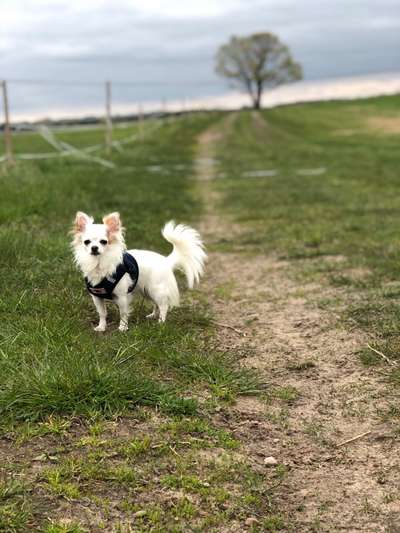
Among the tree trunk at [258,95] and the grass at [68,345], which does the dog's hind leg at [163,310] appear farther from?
the tree trunk at [258,95]

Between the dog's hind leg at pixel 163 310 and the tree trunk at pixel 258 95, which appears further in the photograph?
the tree trunk at pixel 258 95

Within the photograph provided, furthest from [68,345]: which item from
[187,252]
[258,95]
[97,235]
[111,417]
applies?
[258,95]

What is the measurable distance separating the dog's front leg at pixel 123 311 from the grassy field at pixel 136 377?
0.43 feet

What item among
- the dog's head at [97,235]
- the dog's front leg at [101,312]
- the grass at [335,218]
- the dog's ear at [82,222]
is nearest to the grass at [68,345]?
the dog's front leg at [101,312]

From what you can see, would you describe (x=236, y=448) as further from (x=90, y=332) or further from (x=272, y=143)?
(x=272, y=143)

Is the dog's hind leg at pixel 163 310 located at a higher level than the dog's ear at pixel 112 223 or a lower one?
lower

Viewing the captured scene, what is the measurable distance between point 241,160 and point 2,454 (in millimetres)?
19005

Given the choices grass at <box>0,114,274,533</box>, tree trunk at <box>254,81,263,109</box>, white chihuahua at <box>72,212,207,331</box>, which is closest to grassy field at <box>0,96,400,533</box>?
grass at <box>0,114,274,533</box>

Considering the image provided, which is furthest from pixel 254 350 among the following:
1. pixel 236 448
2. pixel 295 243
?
pixel 295 243

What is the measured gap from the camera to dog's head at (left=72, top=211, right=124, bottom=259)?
4930mm

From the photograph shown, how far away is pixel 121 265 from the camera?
5078 millimetres

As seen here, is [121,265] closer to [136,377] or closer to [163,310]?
[163,310]

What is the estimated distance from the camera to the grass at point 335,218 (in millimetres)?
6016

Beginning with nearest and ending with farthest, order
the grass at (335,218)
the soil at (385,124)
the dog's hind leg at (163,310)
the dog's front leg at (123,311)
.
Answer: the dog's front leg at (123,311)
the dog's hind leg at (163,310)
the grass at (335,218)
the soil at (385,124)
